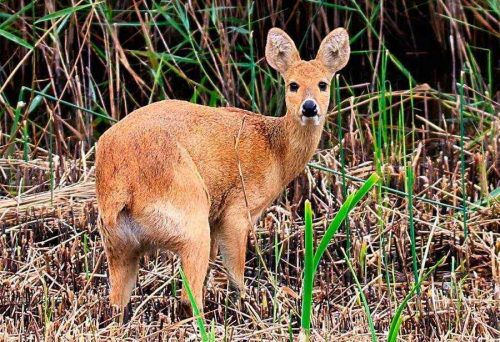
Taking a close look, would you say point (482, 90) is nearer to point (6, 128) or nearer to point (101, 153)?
point (6, 128)

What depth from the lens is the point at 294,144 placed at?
21.5 ft

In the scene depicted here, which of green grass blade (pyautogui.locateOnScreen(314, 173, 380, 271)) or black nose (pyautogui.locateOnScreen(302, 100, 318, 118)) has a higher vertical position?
green grass blade (pyautogui.locateOnScreen(314, 173, 380, 271))

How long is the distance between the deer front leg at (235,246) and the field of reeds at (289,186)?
0.33 ft

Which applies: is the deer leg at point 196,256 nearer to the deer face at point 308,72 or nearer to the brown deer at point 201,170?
the brown deer at point 201,170

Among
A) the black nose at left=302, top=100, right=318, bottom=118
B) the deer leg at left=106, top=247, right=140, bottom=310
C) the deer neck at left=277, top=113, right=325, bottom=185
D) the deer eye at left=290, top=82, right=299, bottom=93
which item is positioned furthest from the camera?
the deer neck at left=277, top=113, right=325, bottom=185

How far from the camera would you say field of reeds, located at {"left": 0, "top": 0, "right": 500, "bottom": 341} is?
18.8 feet

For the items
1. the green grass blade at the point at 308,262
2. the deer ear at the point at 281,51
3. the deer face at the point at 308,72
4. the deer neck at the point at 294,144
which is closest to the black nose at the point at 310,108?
the deer face at the point at 308,72

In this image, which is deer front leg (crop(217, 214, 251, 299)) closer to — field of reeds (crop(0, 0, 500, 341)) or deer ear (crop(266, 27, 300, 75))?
field of reeds (crop(0, 0, 500, 341))

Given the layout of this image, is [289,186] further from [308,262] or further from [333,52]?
[308,262]

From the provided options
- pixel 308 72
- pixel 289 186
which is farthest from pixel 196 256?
pixel 289 186

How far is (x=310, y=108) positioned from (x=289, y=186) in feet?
5.33

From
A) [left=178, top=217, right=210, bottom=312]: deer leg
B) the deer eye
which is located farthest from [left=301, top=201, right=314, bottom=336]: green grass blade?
the deer eye

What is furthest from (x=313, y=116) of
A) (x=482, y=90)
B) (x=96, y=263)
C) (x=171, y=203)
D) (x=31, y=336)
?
(x=482, y=90)

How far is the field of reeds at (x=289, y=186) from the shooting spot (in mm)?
5730
